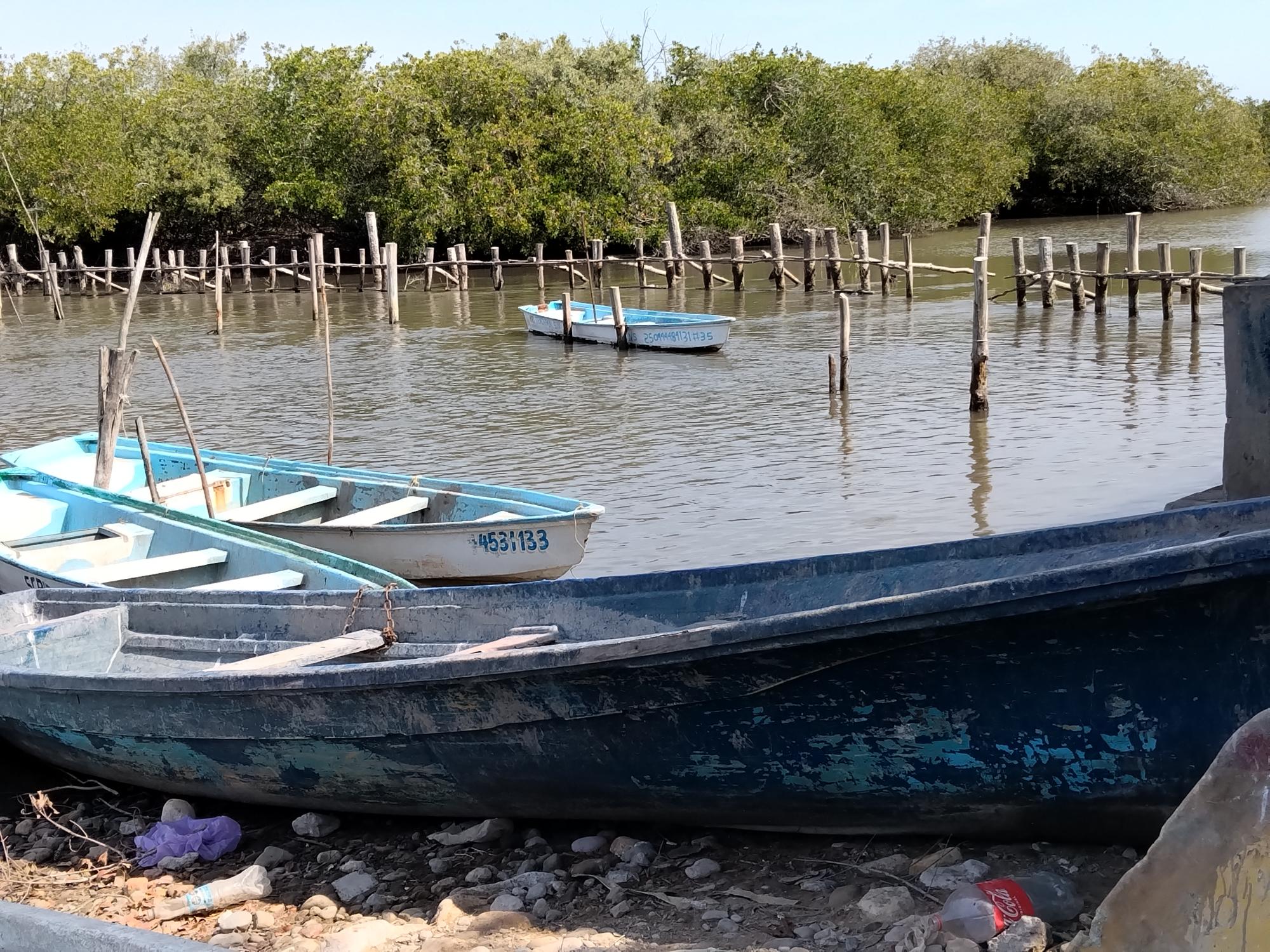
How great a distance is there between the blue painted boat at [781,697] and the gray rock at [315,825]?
0.11 metres

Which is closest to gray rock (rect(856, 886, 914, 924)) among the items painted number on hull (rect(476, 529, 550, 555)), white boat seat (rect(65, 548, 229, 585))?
painted number on hull (rect(476, 529, 550, 555))

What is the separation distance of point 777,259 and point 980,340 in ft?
47.5

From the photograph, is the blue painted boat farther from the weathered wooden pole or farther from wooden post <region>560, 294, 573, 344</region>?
the weathered wooden pole

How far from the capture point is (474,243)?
38.0 metres

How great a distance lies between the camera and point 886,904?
12.9ft

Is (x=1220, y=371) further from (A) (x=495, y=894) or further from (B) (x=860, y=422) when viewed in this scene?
(A) (x=495, y=894)

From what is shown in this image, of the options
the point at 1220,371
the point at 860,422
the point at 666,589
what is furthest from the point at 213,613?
the point at 1220,371

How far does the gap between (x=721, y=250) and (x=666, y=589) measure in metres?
36.5

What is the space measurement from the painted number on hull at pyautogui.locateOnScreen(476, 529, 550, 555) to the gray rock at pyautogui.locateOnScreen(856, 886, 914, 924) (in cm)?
433

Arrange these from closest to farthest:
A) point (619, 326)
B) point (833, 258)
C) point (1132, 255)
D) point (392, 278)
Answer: point (1132, 255) → point (619, 326) → point (392, 278) → point (833, 258)

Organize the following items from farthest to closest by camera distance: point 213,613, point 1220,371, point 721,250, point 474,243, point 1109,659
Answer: point 721,250
point 474,243
point 1220,371
point 213,613
point 1109,659

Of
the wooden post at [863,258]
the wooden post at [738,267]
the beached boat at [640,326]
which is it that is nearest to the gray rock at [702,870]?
the beached boat at [640,326]

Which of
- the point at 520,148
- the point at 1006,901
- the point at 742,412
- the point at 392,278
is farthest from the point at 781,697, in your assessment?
the point at 520,148

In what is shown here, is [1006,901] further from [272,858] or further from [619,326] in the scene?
[619,326]
